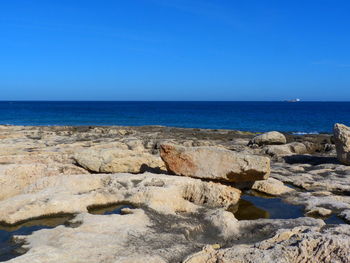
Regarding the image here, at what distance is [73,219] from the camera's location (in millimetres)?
9633

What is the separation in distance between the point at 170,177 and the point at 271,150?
42.9 feet

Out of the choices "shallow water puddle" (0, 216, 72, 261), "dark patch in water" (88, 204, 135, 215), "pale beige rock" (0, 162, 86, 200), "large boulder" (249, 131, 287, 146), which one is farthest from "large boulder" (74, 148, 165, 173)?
"large boulder" (249, 131, 287, 146)

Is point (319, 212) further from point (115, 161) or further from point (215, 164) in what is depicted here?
point (115, 161)

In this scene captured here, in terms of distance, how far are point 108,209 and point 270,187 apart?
6.94 metres

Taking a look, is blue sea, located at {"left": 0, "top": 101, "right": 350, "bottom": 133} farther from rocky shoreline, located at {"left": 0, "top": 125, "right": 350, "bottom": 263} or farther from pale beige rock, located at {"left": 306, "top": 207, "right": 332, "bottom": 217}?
pale beige rock, located at {"left": 306, "top": 207, "right": 332, "bottom": 217}

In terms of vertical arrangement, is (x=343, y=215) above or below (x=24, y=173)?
below

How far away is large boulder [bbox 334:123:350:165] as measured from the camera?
19.3 m

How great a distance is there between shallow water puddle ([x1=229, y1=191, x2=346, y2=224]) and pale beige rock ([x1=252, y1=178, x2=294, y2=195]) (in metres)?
0.38

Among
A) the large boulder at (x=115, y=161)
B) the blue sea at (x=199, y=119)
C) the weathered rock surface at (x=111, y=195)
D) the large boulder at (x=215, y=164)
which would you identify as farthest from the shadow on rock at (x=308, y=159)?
the blue sea at (x=199, y=119)

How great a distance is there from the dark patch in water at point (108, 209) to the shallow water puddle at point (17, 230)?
0.96 meters

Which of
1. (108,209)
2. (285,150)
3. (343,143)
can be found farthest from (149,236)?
(285,150)

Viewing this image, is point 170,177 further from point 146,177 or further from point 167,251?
point 167,251

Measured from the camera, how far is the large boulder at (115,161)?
15.0 metres

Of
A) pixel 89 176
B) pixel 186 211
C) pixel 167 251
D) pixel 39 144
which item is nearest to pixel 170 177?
pixel 186 211
